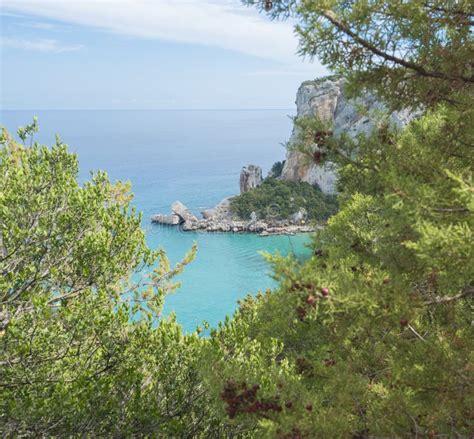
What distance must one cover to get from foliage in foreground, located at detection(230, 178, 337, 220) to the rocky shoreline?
131 cm

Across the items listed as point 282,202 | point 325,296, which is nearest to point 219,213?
point 282,202

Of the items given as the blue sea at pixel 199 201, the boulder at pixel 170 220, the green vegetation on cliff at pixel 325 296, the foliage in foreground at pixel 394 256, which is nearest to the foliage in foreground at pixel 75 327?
the green vegetation on cliff at pixel 325 296

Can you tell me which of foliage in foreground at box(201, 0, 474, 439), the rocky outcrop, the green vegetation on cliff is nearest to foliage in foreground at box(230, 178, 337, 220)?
the rocky outcrop

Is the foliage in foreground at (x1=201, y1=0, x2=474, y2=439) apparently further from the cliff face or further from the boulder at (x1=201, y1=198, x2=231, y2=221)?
the cliff face

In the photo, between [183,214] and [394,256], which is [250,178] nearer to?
[183,214]

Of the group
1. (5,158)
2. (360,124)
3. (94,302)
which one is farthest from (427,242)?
(360,124)

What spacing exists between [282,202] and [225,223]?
29.1 feet

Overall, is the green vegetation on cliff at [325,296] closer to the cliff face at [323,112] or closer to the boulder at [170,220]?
the boulder at [170,220]

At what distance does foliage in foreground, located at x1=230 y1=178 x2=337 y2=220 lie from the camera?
63562 millimetres

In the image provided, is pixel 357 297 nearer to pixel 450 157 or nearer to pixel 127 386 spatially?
pixel 450 157

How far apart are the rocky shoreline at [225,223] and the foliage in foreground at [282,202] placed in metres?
1.31

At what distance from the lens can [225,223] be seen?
A: 6384 centimetres

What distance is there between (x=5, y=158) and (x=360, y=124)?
6324 centimetres

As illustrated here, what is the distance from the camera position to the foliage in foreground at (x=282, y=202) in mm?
63562
